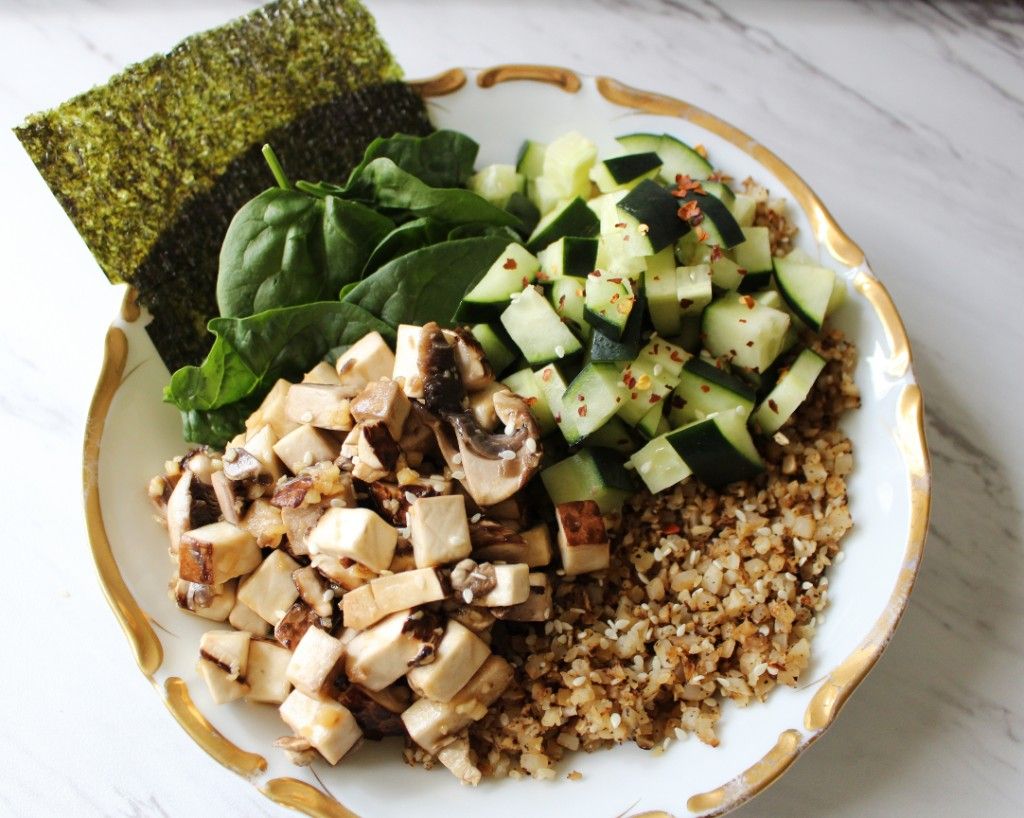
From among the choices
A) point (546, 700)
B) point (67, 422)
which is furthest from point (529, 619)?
point (67, 422)

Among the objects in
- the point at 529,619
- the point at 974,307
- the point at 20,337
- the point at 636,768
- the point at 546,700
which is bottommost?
the point at 636,768

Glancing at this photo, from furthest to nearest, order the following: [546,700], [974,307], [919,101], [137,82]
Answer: [919,101] < [974,307] < [137,82] < [546,700]

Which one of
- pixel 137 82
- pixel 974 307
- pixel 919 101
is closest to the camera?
pixel 137 82

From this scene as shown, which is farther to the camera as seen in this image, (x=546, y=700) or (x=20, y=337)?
(x=20, y=337)

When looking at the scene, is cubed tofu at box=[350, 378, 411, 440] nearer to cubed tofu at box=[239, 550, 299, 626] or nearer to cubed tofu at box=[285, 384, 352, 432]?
cubed tofu at box=[285, 384, 352, 432]

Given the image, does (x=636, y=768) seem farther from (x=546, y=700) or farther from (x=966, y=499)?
(x=966, y=499)

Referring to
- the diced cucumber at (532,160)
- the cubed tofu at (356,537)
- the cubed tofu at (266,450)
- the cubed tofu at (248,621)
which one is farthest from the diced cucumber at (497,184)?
the cubed tofu at (248,621)

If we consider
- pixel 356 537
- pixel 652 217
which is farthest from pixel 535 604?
pixel 652 217

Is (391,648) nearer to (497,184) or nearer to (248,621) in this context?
(248,621)

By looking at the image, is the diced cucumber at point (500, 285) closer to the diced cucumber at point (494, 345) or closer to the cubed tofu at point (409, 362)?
the diced cucumber at point (494, 345)
